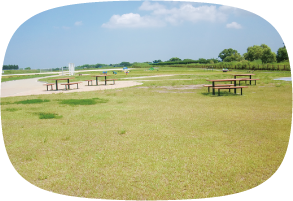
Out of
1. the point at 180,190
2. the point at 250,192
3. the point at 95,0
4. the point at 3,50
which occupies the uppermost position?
the point at 95,0

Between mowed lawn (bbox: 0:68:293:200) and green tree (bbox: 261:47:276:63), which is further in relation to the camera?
green tree (bbox: 261:47:276:63)

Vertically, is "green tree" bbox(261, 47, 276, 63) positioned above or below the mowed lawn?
above

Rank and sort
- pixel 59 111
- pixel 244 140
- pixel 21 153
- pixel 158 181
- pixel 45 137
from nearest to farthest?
1. pixel 158 181
2. pixel 21 153
3. pixel 244 140
4. pixel 45 137
5. pixel 59 111

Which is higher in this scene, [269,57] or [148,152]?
[269,57]

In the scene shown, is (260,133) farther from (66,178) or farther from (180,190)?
(66,178)

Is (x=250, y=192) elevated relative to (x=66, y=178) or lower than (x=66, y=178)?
elevated

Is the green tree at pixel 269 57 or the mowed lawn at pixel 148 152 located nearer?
the mowed lawn at pixel 148 152

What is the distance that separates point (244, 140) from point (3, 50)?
4.74 metres

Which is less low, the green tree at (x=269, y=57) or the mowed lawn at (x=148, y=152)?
the green tree at (x=269, y=57)

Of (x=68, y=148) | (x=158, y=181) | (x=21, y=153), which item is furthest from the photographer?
(x=68, y=148)

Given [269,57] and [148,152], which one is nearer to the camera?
[148,152]

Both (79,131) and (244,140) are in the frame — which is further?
(79,131)

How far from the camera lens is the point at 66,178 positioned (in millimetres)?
3381

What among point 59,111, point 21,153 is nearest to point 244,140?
point 21,153
